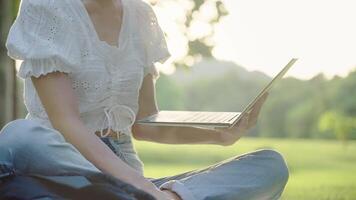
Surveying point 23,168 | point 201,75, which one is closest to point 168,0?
point 201,75

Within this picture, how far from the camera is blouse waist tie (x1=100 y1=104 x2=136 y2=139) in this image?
3.84 feet

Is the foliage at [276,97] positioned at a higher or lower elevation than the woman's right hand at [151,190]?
lower

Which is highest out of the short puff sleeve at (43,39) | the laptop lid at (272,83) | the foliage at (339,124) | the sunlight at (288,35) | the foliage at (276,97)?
the short puff sleeve at (43,39)

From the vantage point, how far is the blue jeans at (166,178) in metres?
0.99

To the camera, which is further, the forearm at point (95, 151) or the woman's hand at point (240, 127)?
the woman's hand at point (240, 127)

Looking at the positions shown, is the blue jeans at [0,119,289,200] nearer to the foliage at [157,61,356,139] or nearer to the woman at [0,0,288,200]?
the woman at [0,0,288,200]

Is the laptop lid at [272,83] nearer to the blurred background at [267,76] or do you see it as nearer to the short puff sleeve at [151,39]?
the short puff sleeve at [151,39]

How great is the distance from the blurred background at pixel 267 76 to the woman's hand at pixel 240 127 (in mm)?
1099

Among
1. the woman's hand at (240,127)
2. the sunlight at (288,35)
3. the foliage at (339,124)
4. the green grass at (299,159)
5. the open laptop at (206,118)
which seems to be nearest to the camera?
the open laptop at (206,118)

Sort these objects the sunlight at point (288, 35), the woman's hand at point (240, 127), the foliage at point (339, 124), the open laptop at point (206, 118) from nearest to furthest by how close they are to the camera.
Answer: the open laptop at point (206, 118) < the woman's hand at point (240, 127) < the sunlight at point (288, 35) < the foliage at point (339, 124)

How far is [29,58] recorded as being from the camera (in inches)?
42.4

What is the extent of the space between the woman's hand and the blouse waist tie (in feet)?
0.52

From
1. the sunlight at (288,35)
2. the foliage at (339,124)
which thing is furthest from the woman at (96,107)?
the foliage at (339,124)

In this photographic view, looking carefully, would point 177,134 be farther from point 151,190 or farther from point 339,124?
point 339,124
